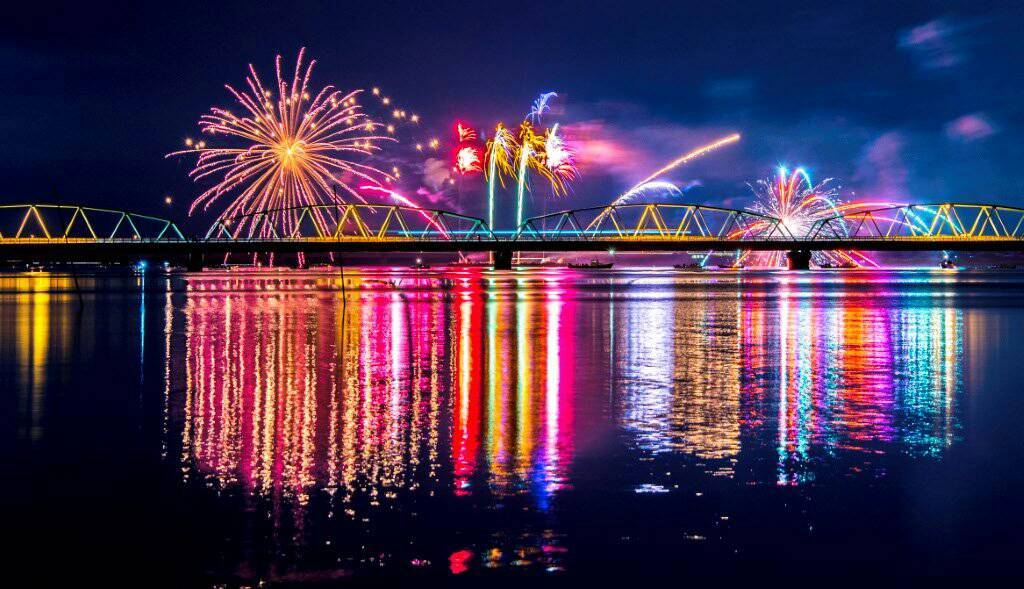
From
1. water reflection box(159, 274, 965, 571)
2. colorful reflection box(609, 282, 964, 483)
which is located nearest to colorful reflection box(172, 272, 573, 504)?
water reflection box(159, 274, 965, 571)

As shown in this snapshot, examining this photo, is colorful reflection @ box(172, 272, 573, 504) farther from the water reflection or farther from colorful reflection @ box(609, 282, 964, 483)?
colorful reflection @ box(609, 282, 964, 483)

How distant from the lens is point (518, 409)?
16406mm

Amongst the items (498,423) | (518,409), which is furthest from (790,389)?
(498,423)

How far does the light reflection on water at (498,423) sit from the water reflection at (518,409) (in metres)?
0.05

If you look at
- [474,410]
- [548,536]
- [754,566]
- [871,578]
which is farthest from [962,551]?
[474,410]

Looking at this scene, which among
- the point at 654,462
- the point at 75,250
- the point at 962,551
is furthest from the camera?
the point at 75,250

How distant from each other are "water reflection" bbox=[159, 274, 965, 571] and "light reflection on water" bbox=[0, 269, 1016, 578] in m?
0.05

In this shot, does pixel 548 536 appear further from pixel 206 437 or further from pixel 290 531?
pixel 206 437

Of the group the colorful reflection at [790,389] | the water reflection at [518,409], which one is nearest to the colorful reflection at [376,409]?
the water reflection at [518,409]

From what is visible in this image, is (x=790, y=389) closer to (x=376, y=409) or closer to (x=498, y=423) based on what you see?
(x=498, y=423)

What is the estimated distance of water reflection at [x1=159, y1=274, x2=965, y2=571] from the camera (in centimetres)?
1109

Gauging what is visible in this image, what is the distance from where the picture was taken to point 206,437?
1393 cm

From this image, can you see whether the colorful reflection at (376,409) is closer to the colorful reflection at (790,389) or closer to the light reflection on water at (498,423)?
the light reflection on water at (498,423)

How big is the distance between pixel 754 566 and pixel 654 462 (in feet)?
12.9
